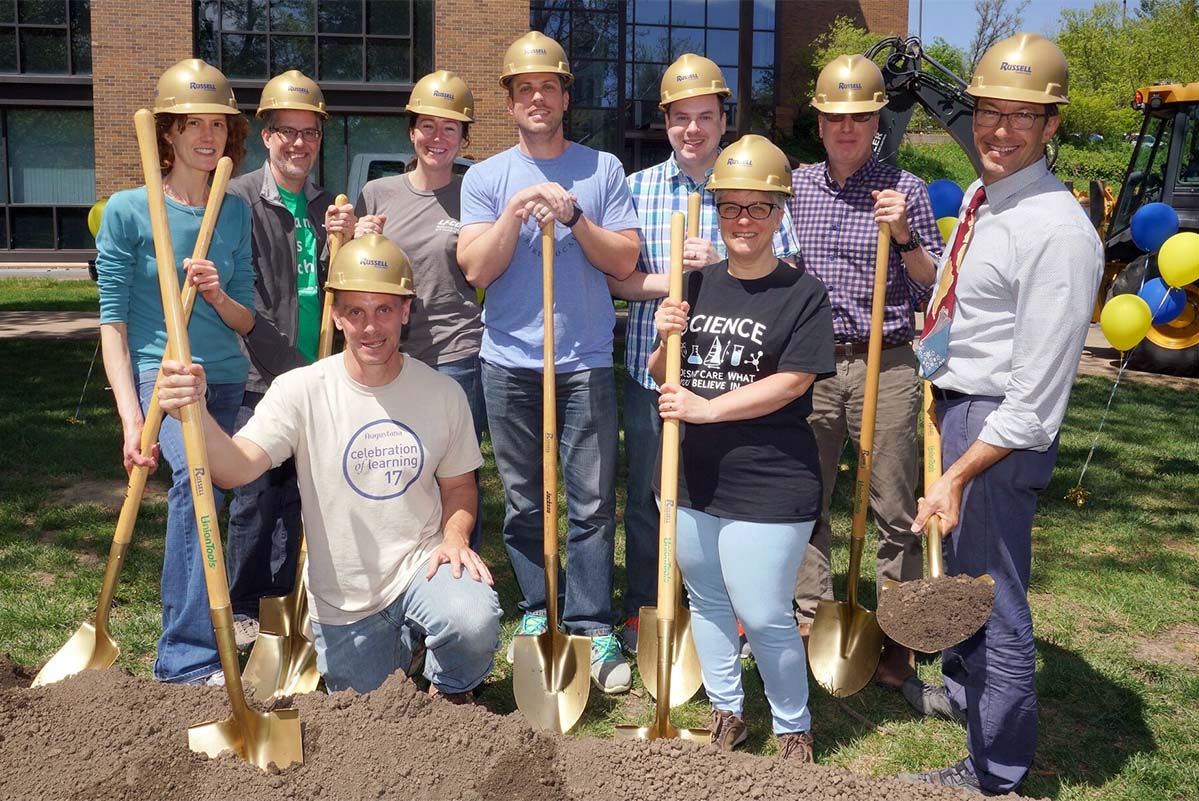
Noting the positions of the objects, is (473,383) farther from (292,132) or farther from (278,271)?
(292,132)

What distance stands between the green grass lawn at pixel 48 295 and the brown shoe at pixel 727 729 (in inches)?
537

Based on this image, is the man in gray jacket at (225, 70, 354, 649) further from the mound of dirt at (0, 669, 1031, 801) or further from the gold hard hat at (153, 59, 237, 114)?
the mound of dirt at (0, 669, 1031, 801)

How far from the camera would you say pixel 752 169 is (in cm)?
335

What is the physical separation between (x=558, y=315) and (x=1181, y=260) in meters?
5.31

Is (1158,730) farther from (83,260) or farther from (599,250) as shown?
(83,260)

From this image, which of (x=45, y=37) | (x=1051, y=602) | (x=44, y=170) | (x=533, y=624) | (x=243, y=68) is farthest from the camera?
(x=44, y=170)

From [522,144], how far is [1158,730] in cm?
313

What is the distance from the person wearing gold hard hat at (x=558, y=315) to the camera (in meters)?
3.98

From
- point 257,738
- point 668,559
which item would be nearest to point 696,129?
point 668,559

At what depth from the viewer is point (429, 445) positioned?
354 cm

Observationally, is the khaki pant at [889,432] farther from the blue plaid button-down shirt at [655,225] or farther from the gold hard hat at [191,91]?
the gold hard hat at [191,91]

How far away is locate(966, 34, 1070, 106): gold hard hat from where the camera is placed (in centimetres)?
305

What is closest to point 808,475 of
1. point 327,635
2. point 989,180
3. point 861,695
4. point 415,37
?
point 989,180

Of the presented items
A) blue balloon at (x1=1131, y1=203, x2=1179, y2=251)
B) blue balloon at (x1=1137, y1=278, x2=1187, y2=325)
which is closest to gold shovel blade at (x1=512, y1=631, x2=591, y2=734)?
blue balloon at (x1=1137, y1=278, x2=1187, y2=325)
